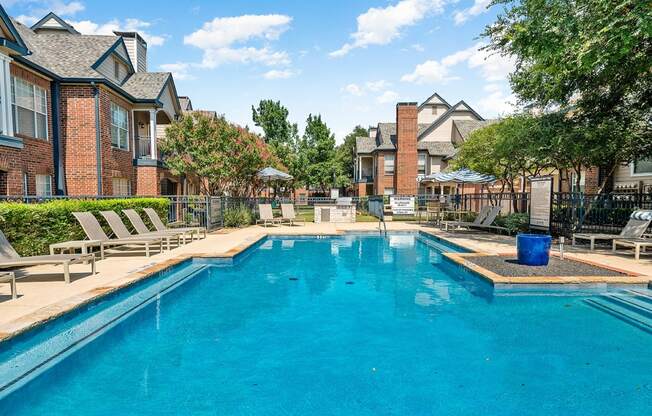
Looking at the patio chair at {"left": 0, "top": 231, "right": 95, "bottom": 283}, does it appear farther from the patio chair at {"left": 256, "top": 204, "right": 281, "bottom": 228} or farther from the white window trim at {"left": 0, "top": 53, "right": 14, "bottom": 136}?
the patio chair at {"left": 256, "top": 204, "right": 281, "bottom": 228}

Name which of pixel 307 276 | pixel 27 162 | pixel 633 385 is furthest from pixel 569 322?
pixel 27 162

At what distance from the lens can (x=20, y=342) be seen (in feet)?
13.6

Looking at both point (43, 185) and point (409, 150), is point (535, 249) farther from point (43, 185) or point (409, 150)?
point (409, 150)

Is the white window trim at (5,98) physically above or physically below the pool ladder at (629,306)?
above

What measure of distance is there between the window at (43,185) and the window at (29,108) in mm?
1427

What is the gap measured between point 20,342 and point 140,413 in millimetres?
1947

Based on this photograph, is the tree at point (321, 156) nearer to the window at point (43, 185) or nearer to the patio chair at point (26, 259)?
the window at point (43, 185)

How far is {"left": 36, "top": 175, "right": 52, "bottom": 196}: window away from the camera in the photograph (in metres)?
13.4

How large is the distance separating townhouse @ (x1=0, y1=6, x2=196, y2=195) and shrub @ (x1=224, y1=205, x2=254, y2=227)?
13.5 ft

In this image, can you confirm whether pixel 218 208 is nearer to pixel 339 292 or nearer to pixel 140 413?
pixel 339 292

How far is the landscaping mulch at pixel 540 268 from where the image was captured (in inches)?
292

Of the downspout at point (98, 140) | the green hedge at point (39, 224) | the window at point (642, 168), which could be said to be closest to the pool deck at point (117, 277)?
the green hedge at point (39, 224)

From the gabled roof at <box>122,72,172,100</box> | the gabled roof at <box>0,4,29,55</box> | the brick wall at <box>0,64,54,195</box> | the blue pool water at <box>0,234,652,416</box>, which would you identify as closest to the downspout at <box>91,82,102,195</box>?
the brick wall at <box>0,64,54,195</box>

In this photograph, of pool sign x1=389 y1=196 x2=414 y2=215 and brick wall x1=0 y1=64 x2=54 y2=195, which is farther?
pool sign x1=389 y1=196 x2=414 y2=215
